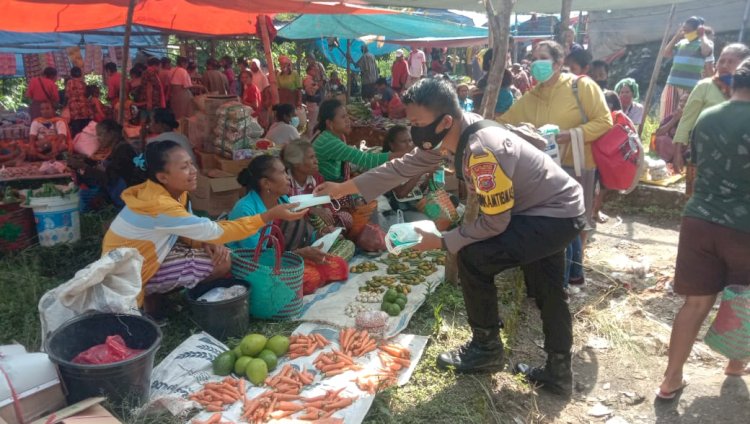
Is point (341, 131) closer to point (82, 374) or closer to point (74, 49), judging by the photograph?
point (82, 374)

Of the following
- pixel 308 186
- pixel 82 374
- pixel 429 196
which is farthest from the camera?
pixel 429 196

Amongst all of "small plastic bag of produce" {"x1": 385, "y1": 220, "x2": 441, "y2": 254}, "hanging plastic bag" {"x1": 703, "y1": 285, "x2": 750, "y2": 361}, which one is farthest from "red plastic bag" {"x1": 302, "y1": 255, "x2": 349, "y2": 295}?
"hanging plastic bag" {"x1": 703, "y1": 285, "x2": 750, "y2": 361}

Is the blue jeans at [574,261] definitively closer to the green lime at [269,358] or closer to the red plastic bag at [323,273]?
the red plastic bag at [323,273]

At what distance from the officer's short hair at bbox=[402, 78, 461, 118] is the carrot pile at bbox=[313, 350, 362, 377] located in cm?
161

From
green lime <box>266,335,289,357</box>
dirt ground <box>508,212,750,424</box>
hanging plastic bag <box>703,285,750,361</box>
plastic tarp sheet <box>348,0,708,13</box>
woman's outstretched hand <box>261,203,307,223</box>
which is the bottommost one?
dirt ground <box>508,212,750,424</box>

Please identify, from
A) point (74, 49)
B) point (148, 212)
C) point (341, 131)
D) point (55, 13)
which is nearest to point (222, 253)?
point (148, 212)

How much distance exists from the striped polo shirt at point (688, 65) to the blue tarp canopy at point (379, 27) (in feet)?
14.3

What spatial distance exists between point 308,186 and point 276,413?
2.59 meters

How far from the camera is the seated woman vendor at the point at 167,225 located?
350 cm

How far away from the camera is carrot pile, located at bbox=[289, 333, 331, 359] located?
350 cm

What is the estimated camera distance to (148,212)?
3.48 m

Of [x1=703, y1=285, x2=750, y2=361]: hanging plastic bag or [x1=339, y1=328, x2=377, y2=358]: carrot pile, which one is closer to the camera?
[x1=703, y1=285, x2=750, y2=361]: hanging plastic bag

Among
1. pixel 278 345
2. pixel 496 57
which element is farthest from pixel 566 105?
pixel 278 345

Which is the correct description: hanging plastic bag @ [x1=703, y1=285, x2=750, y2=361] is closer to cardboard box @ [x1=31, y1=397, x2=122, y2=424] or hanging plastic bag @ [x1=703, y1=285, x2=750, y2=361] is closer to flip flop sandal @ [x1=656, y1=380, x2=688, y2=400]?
flip flop sandal @ [x1=656, y1=380, x2=688, y2=400]
